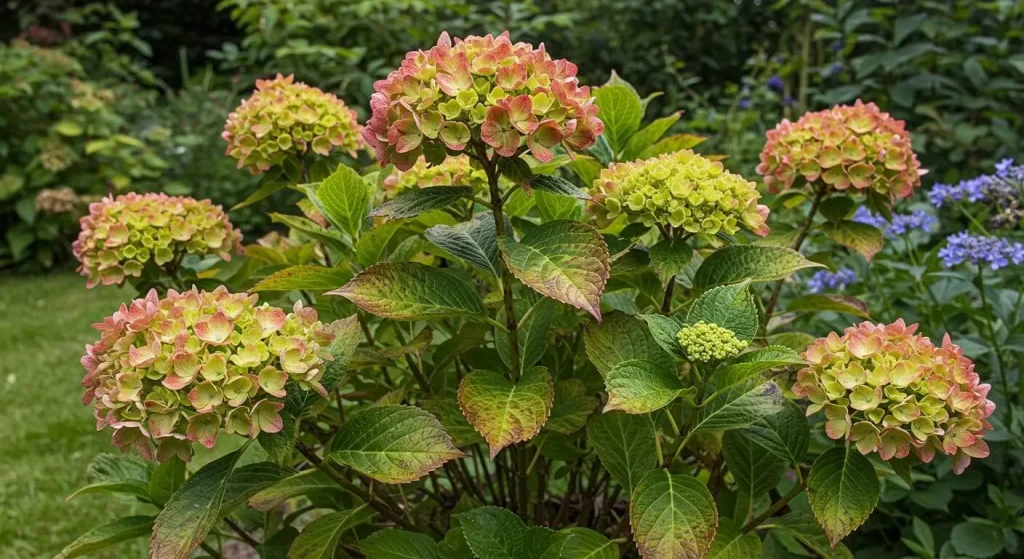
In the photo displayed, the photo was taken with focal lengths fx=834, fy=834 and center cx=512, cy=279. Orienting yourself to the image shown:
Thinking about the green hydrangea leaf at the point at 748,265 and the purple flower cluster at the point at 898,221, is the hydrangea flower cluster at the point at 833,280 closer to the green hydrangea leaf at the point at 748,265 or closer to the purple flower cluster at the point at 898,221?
the purple flower cluster at the point at 898,221

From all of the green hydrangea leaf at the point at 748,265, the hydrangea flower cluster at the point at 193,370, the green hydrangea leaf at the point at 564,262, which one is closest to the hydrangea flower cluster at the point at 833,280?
the green hydrangea leaf at the point at 748,265

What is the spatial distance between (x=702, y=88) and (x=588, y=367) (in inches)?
185

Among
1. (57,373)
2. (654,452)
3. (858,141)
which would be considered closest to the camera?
(654,452)

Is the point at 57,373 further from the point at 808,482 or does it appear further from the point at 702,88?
the point at 702,88

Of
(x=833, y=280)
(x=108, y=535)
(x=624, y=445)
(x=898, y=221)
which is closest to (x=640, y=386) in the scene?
(x=624, y=445)

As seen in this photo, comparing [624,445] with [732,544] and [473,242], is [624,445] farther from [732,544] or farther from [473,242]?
[473,242]

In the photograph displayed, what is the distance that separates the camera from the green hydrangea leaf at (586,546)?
1027 mm

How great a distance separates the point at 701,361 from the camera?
907 millimetres

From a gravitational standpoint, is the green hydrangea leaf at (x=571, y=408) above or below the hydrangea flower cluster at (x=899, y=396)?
below

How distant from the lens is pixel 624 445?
1.08m

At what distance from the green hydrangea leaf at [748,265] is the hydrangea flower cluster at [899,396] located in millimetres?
103

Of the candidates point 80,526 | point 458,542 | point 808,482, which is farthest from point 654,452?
point 80,526

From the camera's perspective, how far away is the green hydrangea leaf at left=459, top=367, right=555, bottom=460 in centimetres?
91

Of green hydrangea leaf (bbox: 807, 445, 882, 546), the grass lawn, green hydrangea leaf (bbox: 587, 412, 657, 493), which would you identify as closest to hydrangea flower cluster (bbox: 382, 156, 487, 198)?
green hydrangea leaf (bbox: 587, 412, 657, 493)
